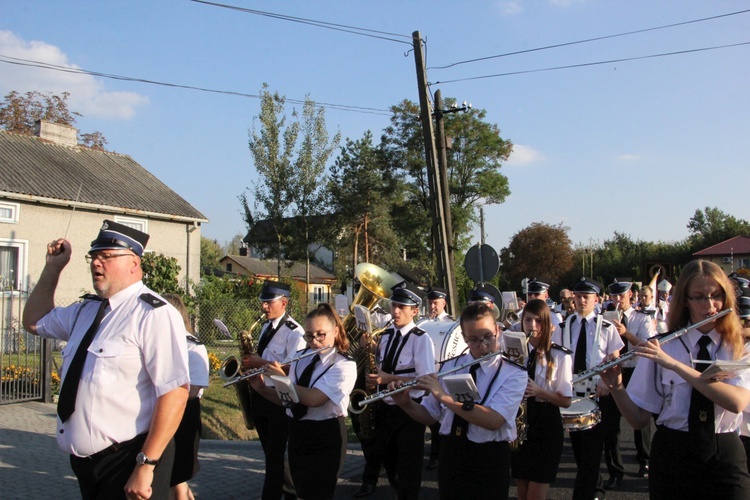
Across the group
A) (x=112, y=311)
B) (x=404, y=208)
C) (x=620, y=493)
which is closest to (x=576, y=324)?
(x=620, y=493)

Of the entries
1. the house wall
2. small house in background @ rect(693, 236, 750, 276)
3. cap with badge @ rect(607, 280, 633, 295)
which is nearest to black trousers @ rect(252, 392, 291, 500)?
cap with badge @ rect(607, 280, 633, 295)

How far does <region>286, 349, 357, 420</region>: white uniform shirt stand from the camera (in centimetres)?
454

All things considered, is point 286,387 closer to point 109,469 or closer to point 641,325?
point 109,469

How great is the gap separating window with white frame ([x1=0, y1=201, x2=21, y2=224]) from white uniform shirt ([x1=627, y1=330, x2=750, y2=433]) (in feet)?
62.2

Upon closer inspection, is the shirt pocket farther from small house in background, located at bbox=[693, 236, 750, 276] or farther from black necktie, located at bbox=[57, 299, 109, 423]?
small house in background, located at bbox=[693, 236, 750, 276]

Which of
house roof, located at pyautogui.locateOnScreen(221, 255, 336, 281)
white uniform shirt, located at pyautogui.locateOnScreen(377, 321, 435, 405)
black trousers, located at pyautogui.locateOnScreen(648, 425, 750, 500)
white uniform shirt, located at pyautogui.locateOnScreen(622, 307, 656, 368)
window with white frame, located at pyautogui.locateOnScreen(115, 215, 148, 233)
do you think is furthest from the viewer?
house roof, located at pyautogui.locateOnScreen(221, 255, 336, 281)

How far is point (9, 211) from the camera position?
59.9 feet

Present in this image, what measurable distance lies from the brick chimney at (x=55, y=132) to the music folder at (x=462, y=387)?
2345 centimetres

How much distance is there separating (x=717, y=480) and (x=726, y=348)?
25.0 inches

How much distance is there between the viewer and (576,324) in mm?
6824

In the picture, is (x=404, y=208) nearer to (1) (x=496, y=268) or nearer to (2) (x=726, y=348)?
(1) (x=496, y=268)

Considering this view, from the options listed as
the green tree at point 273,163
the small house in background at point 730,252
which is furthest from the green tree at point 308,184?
the small house in background at point 730,252

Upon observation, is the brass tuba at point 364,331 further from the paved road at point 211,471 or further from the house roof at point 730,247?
the house roof at point 730,247

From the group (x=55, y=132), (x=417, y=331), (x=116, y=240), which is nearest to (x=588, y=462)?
(x=417, y=331)
